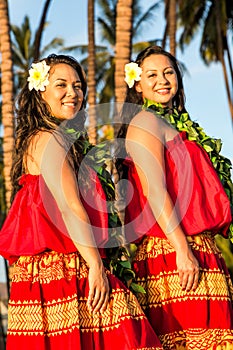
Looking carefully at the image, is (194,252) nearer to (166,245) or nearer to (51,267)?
(166,245)

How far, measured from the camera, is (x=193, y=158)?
470 cm

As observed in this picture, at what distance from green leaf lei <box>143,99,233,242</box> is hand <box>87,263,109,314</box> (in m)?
0.93

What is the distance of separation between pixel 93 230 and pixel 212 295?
75cm

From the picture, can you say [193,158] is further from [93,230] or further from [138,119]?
[93,230]

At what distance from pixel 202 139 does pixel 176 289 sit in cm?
91

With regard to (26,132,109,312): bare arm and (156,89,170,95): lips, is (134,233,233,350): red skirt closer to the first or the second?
(26,132,109,312): bare arm

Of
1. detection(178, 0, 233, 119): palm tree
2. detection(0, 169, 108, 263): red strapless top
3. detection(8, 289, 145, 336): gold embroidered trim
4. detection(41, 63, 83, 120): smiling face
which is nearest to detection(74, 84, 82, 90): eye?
detection(41, 63, 83, 120): smiling face

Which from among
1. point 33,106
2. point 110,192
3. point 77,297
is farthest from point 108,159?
point 77,297

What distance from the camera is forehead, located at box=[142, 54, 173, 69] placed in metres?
4.95

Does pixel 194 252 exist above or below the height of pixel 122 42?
below

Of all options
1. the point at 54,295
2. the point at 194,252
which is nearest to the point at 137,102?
the point at 194,252

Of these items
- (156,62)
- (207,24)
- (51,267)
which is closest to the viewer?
(51,267)

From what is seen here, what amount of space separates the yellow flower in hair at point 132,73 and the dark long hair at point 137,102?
0.05 m

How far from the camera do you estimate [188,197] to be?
461 centimetres
